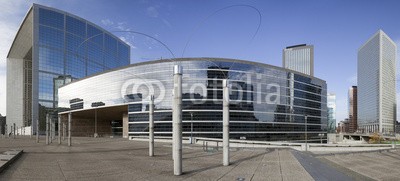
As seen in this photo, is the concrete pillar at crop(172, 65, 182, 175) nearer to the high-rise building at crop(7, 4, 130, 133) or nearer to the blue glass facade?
the high-rise building at crop(7, 4, 130, 133)

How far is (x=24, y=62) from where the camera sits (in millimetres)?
164500

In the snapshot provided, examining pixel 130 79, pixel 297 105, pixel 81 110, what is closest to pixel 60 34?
pixel 81 110

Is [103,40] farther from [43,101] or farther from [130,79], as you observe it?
[130,79]

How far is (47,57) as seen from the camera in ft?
419

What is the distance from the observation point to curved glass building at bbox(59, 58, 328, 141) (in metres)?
91.4

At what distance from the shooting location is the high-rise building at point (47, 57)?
124 m

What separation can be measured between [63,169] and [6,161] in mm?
3400

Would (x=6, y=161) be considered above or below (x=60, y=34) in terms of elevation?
below

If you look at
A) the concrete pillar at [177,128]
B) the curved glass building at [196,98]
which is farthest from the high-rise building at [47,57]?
the concrete pillar at [177,128]

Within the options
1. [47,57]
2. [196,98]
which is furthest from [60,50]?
[196,98]

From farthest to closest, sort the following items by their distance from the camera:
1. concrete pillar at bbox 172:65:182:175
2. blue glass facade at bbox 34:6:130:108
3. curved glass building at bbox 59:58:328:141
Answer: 1. blue glass facade at bbox 34:6:130:108
2. curved glass building at bbox 59:58:328:141
3. concrete pillar at bbox 172:65:182:175

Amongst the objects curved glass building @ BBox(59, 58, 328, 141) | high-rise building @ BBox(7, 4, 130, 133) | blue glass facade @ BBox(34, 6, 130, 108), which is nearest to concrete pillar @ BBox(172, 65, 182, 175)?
curved glass building @ BBox(59, 58, 328, 141)

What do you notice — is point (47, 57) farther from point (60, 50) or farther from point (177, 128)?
point (177, 128)

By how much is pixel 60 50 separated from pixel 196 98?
77.6 meters
